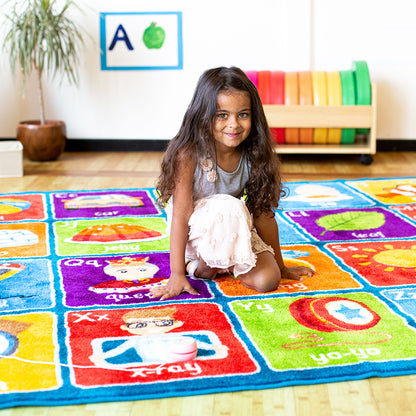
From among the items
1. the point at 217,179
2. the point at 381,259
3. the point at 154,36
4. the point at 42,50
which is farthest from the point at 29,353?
the point at 154,36

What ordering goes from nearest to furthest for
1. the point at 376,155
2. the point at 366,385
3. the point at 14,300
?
the point at 366,385
the point at 14,300
the point at 376,155

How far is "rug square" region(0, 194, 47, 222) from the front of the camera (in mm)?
2654

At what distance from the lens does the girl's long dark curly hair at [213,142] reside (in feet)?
5.90

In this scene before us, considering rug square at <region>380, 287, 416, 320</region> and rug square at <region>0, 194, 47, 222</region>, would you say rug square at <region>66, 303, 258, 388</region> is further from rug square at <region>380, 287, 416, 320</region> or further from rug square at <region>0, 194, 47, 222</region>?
rug square at <region>0, 194, 47, 222</region>

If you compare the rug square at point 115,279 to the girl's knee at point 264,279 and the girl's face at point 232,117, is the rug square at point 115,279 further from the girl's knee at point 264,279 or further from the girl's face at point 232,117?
the girl's face at point 232,117

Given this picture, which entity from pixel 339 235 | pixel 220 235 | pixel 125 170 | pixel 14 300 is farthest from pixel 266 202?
pixel 125 170

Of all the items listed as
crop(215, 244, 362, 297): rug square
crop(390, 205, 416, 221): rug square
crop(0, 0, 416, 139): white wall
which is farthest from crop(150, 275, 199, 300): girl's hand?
crop(0, 0, 416, 139): white wall

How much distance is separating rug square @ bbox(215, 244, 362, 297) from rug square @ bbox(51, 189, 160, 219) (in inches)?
31.4

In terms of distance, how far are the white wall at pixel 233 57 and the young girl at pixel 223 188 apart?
221 centimetres

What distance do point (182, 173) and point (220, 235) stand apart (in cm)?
21

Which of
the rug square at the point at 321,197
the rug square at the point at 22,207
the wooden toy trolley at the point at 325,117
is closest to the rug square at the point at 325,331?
the rug square at the point at 321,197

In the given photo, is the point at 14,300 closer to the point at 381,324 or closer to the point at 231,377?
the point at 231,377

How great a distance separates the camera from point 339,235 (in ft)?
7.89

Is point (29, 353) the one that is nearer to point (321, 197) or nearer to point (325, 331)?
point (325, 331)
